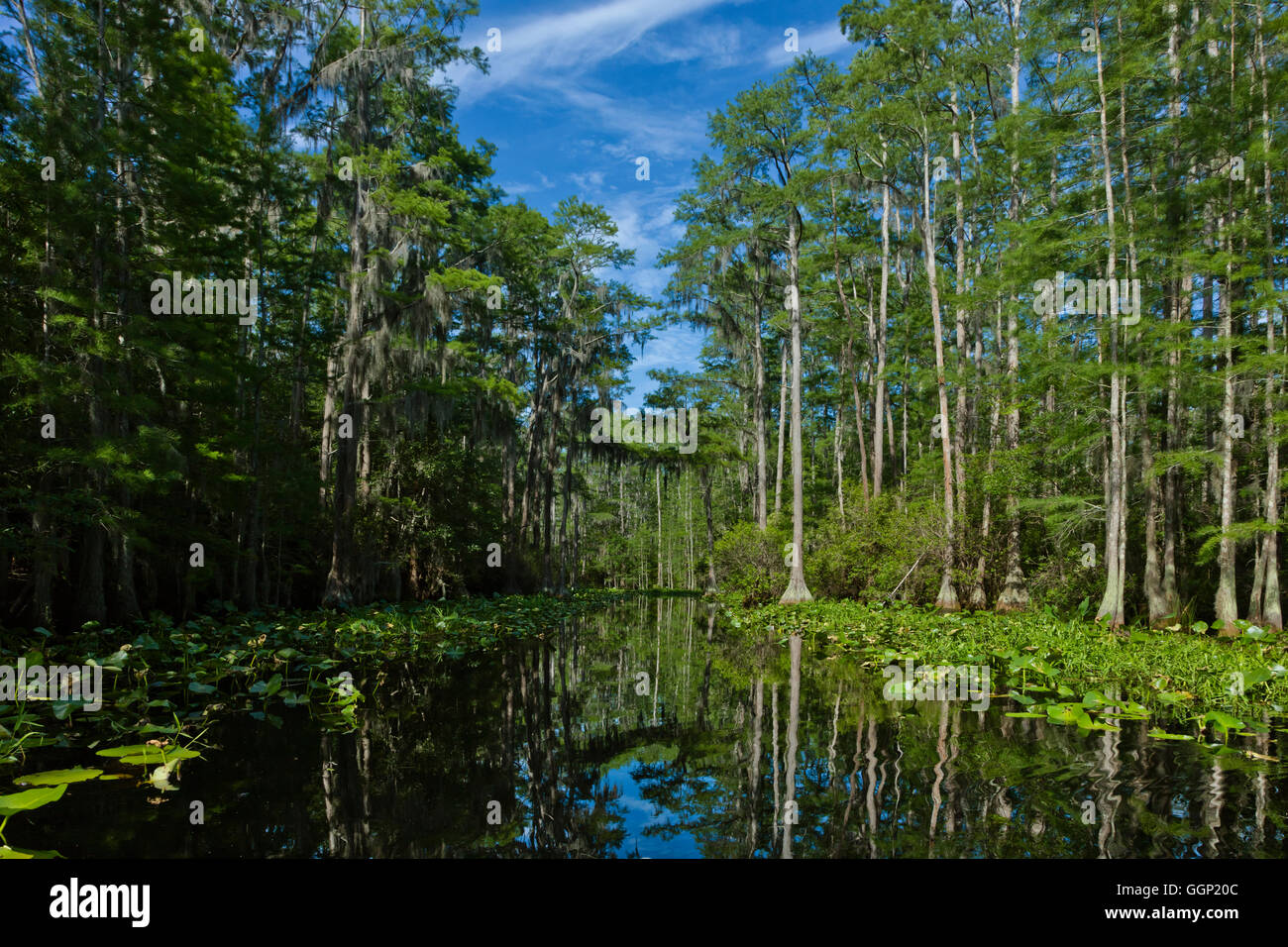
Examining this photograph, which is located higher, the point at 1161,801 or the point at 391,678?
the point at 1161,801

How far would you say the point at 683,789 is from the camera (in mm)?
4363

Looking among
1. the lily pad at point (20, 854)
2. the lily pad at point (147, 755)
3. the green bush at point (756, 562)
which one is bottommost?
the green bush at point (756, 562)

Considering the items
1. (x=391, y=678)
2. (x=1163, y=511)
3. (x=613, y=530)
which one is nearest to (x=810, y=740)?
(x=391, y=678)

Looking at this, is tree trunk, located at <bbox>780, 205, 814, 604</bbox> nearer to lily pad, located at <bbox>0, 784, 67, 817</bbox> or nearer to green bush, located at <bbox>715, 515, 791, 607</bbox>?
green bush, located at <bbox>715, 515, 791, 607</bbox>

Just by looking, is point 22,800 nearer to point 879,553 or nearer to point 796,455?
point 796,455

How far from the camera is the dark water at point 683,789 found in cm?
316

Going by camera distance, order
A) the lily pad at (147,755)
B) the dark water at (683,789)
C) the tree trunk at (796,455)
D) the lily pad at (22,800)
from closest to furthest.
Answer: the lily pad at (22,800) → the dark water at (683,789) → the lily pad at (147,755) → the tree trunk at (796,455)

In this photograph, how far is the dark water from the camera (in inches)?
124

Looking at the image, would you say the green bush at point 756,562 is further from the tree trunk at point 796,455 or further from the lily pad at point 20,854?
the lily pad at point 20,854

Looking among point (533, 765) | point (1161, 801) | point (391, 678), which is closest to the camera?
point (1161, 801)

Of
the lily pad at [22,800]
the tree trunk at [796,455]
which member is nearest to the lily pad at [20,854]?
the lily pad at [22,800]

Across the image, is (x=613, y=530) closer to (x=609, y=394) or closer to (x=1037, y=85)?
(x=609, y=394)

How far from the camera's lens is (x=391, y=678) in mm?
→ 8414
